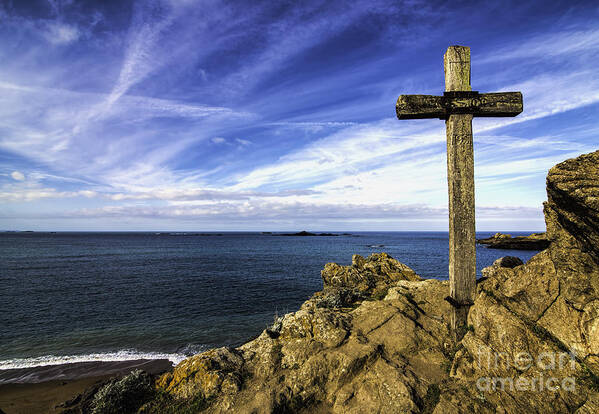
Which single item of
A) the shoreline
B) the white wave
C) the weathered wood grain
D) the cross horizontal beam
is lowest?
the white wave

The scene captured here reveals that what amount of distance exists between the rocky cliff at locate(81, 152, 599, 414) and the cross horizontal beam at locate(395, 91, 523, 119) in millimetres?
2044

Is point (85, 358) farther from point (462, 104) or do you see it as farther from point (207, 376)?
point (462, 104)

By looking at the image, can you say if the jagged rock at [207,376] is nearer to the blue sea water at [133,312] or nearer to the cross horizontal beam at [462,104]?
the blue sea water at [133,312]

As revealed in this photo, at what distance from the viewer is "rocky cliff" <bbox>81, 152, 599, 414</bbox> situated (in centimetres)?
502

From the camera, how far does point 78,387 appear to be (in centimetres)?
1204

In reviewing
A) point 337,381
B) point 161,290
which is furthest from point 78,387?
point 161,290

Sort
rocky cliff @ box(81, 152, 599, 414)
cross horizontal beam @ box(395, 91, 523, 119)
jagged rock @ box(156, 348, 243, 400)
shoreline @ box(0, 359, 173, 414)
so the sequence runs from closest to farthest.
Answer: rocky cliff @ box(81, 152, 599, 414), jagged rock @ box(156, 348, 243, 400), cross horizontal beam @ box(395, 91, 523, 119), shoreline @ box(0, 359, 173, 414)

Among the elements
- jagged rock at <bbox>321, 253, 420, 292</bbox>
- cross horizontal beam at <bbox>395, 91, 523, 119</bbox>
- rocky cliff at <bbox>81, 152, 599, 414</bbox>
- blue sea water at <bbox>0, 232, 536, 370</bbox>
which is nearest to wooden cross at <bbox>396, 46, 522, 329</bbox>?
cross horizontal beam at <bbox>395, 91, 523, 119</bbox>

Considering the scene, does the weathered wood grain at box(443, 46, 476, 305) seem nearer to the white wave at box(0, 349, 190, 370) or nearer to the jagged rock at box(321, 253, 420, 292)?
the jagged rock at box(321, 253, 420, 292)

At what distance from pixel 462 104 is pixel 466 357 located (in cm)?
611

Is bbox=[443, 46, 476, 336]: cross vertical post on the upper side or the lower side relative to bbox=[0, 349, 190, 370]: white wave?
upper

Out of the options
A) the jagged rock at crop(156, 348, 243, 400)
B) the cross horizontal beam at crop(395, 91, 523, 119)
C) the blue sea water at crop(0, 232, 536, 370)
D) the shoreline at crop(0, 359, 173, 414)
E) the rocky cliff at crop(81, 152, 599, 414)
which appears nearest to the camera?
the rocky cliff at crop(81, 152, 599, 414)

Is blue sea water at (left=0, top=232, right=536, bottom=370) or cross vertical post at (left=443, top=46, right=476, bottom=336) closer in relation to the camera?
cross vertical post at (left=443, top=46, right=476, bottom=336)

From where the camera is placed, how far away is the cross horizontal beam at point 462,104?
6.75 m
